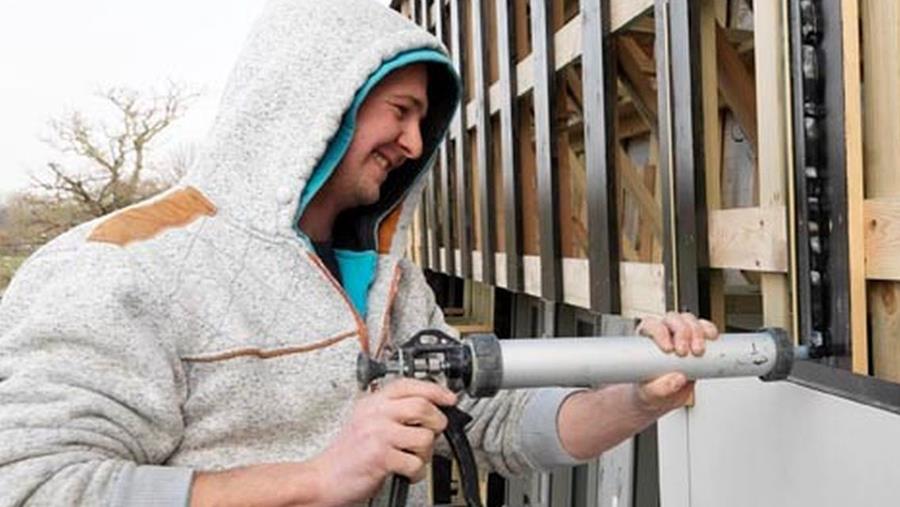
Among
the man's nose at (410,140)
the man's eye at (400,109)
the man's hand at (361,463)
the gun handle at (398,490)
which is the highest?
the man's eye at (400,109)

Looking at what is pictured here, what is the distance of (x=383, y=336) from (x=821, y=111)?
86 centimetres

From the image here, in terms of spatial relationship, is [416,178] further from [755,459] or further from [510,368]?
[755,459]

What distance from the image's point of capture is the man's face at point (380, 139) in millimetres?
1766

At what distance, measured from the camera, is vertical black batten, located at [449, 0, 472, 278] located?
570 cm

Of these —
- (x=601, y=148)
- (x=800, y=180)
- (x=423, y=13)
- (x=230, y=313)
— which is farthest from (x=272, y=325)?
(x=423, y=13)

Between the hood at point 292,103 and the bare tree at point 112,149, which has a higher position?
the bare tree at point 112,149

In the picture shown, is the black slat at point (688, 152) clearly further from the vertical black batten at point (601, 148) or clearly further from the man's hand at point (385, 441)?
the man's hand at point (385, 441)

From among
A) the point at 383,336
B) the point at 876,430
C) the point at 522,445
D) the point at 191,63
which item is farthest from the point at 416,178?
the point at 191,63

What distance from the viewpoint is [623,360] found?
1.43m

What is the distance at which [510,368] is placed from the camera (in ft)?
4.61

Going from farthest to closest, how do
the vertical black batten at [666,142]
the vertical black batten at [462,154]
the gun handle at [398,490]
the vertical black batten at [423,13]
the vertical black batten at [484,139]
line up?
the vertical black batten at [423,13]
the vertical black batten at [462,154]
the vertical black batten at [484,139]
the vertical black batten at [666,142]
the gun handle at [398,490]

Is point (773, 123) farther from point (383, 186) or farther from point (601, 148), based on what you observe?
point (601, 148)

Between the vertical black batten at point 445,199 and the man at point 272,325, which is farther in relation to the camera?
the vertical black batten at point 445,199

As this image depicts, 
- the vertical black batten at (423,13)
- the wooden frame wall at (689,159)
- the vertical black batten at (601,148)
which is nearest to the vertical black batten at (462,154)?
the wooden frame wall at (689,159)
